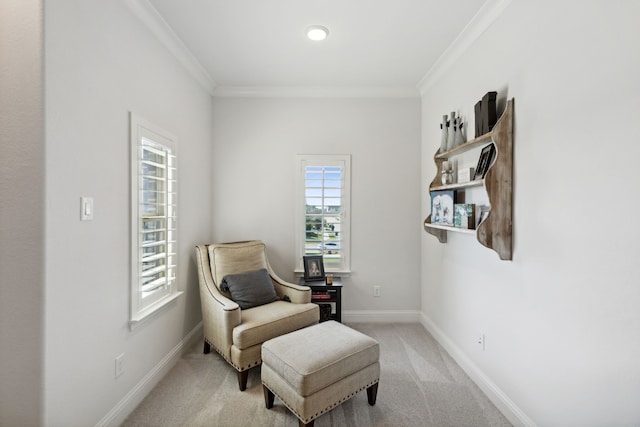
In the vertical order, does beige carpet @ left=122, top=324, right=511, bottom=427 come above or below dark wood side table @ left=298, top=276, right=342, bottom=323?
below

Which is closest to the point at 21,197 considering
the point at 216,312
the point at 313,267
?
the point at 216,312

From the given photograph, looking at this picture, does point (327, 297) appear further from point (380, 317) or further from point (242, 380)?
point (242, 380)

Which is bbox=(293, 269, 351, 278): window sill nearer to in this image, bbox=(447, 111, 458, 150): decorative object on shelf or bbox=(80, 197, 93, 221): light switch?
bbox=(447, 111, 458, 150): decorative object on shelf

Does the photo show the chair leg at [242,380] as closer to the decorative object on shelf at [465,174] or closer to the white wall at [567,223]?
the white wall at [567,223]

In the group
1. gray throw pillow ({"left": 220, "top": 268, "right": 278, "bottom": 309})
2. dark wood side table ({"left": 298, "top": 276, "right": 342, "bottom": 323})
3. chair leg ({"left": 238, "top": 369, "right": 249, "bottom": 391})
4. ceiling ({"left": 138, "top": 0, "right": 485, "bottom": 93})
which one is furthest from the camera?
dark wood side table ({"left": 298, "top": 276, "right": 342, "bottom": 323})

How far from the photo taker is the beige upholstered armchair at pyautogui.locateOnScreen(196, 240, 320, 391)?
2.28m

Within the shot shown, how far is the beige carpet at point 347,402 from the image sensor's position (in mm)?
1909

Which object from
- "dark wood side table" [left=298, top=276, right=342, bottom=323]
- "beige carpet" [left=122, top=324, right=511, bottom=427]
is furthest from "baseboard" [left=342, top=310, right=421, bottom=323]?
"beige carpet" [left=122, top=324, right=511, bottom=427]

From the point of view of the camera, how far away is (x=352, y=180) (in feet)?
11.6

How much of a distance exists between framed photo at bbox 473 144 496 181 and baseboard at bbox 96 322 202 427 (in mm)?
2794

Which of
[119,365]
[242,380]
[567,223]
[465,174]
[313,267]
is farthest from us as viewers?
[313,267]

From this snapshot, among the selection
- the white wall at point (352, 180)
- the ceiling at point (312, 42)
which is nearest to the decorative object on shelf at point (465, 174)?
the white wall at point (352, 180)

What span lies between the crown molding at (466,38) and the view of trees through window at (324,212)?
1378 millimetres

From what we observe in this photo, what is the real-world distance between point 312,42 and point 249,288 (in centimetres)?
223
